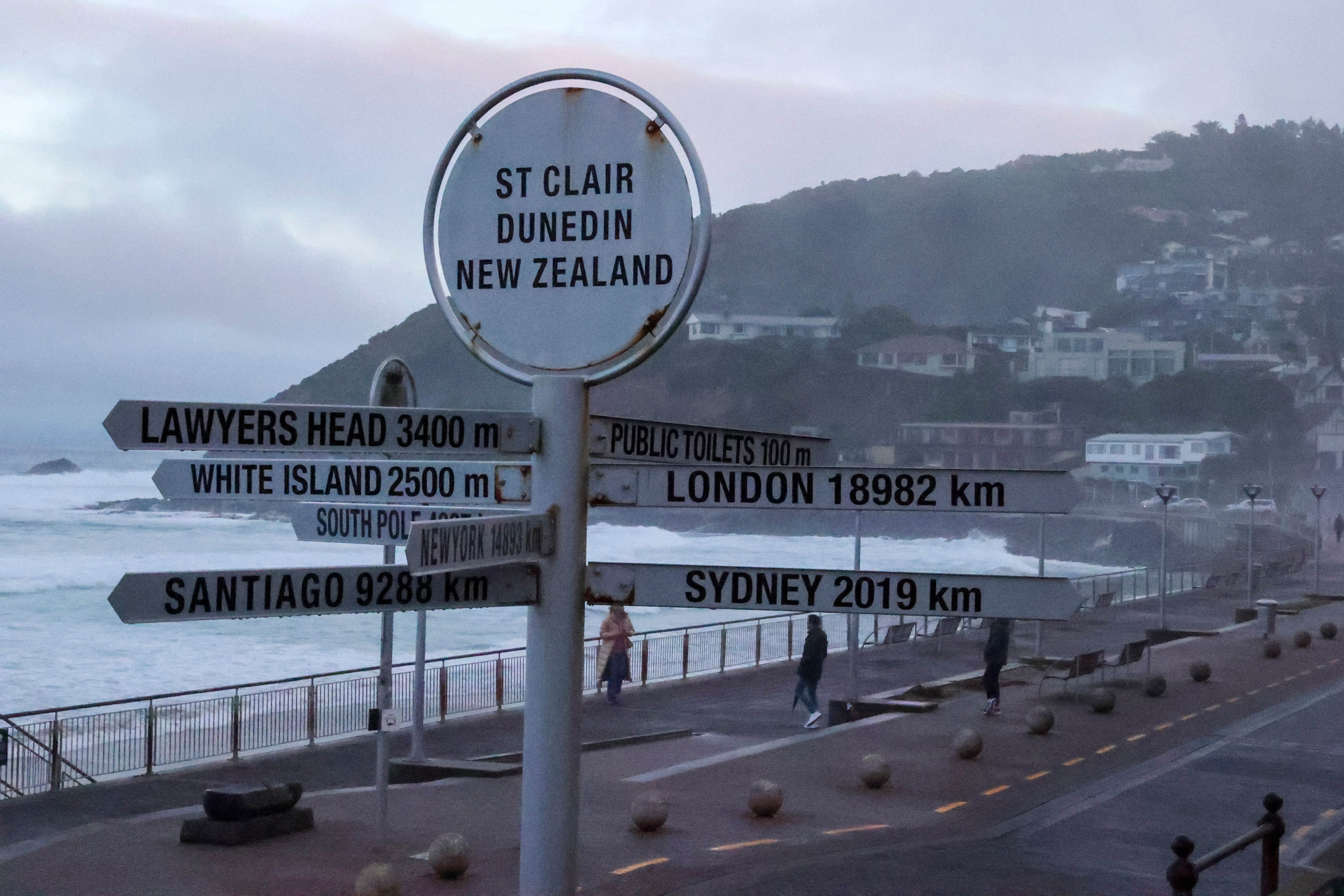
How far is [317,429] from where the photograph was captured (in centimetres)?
411

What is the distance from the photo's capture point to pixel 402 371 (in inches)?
470

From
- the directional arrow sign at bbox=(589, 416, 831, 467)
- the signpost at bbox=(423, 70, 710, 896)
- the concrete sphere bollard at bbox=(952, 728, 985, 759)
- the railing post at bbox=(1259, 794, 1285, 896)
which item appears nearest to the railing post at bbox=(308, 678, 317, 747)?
the concrete sphere bollard at bbox=(952, 728, 985, 759)

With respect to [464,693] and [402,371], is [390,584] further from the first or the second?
[464,693]

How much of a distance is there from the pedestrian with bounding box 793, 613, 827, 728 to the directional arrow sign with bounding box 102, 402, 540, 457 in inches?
748

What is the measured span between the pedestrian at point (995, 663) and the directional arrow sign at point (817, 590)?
19.1 m

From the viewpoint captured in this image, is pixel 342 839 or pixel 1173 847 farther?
pixel 342 839

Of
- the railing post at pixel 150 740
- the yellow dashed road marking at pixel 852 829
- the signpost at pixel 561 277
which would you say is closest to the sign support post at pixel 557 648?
the signpost at pixel 561 277

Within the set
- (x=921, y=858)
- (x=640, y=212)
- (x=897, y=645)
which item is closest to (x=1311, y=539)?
(x=897, y=645)

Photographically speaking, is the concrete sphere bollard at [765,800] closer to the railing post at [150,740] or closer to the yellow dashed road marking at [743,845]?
the yellow dashed road marking at [743,845]

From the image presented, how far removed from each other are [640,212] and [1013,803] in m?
13.2

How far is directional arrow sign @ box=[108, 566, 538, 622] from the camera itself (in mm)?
3605

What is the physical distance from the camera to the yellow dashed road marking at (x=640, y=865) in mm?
12398

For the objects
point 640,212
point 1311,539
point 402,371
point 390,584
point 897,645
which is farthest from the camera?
point 1311,539

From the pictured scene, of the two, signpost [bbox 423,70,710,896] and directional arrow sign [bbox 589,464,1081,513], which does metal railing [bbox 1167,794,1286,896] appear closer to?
directional arrow sign [bbox 589,464,1081,513]
